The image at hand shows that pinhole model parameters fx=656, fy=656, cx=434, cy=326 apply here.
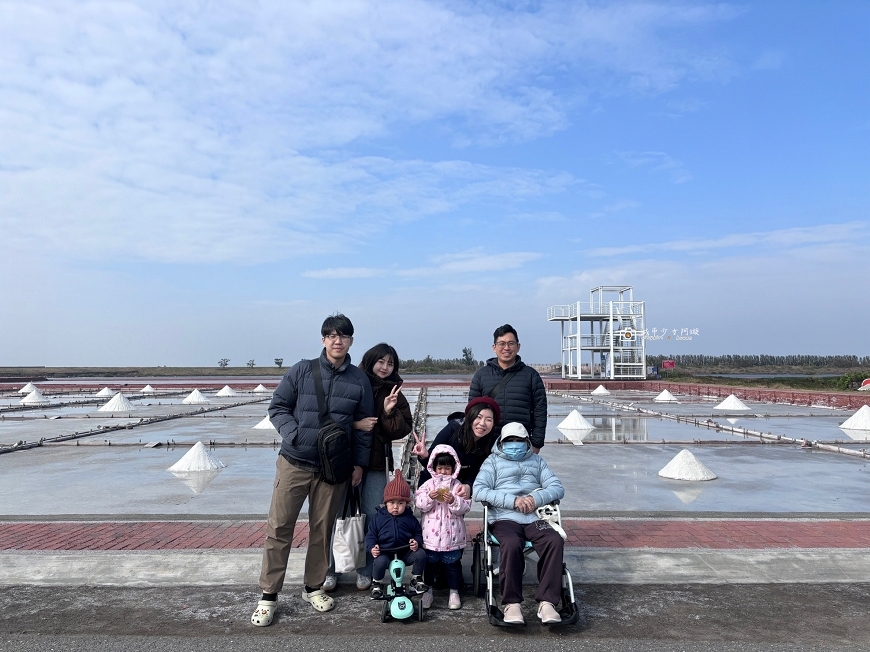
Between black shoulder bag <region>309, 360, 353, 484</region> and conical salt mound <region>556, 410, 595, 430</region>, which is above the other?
black shoulder bag <region>309, 360, 353, 484</region>

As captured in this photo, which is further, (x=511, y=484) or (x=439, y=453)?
(x=439, y=453)

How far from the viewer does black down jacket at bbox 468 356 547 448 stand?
4645 mm

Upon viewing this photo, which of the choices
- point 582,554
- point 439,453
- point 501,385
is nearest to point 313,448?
point 439,453

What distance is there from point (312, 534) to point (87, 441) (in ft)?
31.5

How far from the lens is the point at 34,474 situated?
859 cm

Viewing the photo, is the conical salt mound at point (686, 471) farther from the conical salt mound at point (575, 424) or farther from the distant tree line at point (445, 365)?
the distant tree line at point (445, 365)

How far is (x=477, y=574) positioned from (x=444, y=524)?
0.42 m

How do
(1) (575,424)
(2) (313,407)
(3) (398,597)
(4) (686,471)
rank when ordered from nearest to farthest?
(3) (398,597)
(2) (313,407)
(4) (686,471)
(1) (575,424)

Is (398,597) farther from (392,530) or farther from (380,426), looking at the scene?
(380,426)

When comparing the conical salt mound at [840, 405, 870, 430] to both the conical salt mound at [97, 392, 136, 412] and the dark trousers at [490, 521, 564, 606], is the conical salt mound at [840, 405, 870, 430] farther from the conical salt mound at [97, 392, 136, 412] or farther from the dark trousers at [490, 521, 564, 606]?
the conical salt mound at [97, 392, 136, 412]

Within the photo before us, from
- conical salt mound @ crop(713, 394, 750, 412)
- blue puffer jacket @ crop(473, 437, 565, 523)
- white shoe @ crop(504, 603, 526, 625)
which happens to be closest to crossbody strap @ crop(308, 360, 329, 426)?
blue puffer jacket @ crop(473, 437, 565, 523)

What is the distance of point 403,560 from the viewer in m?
4.02

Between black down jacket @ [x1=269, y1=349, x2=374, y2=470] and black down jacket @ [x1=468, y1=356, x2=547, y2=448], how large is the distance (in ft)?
2.89

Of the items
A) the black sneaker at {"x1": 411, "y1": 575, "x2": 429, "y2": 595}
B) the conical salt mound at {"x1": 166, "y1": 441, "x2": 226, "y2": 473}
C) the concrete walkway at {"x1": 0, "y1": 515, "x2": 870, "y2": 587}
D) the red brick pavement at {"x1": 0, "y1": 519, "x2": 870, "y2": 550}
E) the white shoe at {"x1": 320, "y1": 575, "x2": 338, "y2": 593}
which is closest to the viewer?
the black sneaker at {"x1": 411, "y1": 575, "x2": 429, "y2": 595}
